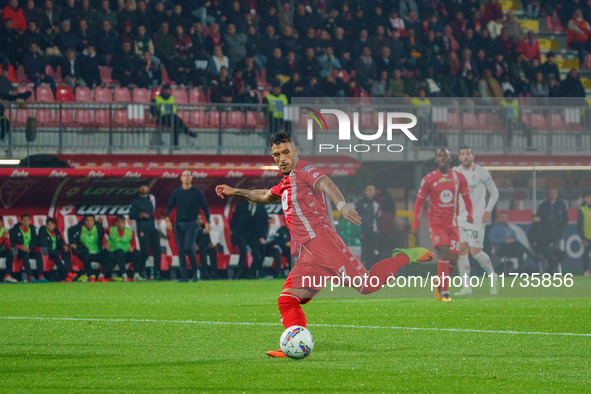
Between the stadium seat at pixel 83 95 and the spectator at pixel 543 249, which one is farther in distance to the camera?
the stadium seat at pixel 83 95

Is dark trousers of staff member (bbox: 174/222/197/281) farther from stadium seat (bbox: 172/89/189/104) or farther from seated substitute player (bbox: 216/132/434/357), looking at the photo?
seated substitute player (bbox: 216/132/434/357)

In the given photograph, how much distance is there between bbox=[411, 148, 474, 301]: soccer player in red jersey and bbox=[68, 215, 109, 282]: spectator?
7130 mm

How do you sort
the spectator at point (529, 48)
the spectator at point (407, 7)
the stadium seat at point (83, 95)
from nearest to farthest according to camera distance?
the stadium seat at point (83, 95) < the spectator at point (407, 7) < the spectator at point (529, 48)

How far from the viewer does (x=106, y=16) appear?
22.9 m

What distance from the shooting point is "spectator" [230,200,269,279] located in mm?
19719

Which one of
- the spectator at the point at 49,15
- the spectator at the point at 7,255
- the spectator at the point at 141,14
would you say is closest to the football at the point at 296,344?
the spectator at the point at 7,255

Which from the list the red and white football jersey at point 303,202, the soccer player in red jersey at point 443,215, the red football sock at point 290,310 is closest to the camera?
the red football sock at point 290,310

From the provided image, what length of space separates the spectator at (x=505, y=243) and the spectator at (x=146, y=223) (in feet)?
20.3

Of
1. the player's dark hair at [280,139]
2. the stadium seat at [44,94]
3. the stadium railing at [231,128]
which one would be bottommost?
the player's dark hair at [280,139]

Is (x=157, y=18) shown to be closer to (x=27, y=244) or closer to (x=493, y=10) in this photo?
(x=27, y=244)

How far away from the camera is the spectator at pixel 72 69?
21750 mm

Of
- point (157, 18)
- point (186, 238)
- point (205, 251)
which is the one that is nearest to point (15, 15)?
point (157, 18)

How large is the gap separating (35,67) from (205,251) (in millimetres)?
5409

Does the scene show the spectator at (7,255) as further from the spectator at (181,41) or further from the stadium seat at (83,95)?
the spectator at (181,41)
